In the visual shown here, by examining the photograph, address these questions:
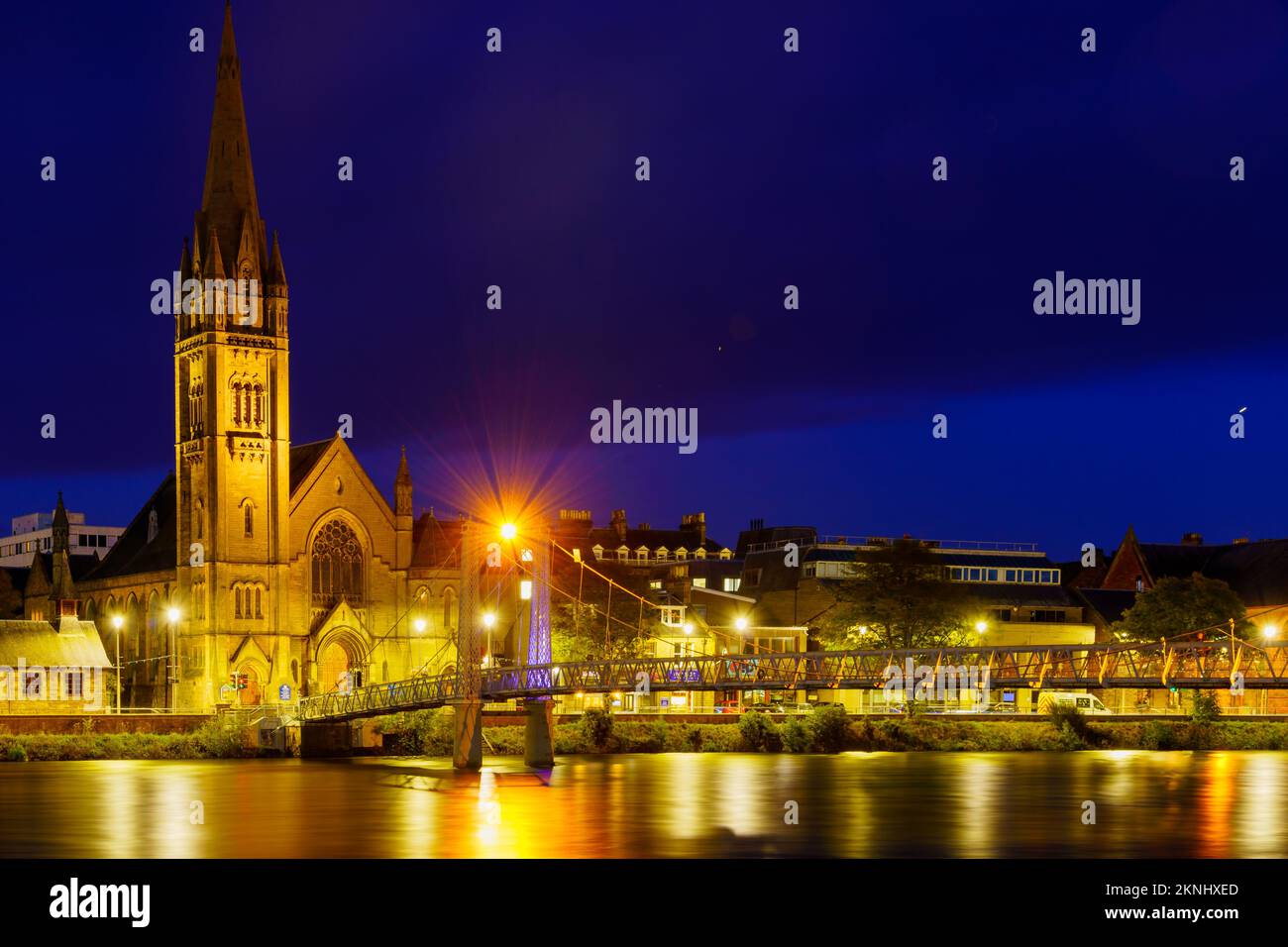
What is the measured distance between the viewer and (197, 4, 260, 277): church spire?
117m

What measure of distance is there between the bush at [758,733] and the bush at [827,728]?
1569 mm

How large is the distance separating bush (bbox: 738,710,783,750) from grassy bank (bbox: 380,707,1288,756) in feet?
0.14

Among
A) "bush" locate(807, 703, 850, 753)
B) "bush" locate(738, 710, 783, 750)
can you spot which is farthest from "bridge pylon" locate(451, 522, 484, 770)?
"bush" locate(807, 703, 850, 753)

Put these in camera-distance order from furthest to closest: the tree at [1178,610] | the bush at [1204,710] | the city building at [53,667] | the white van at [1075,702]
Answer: the tree at [1178,610] → the white van at [1075,702] → the bush at [1204,710] → the city building at [53,667]

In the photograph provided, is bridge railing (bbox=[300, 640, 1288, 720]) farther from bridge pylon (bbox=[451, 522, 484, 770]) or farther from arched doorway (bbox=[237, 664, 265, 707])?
arched doorway (bbox=[237, 664, 265, 707])

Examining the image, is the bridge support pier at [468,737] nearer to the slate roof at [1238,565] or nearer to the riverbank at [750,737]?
the riverbank at [750,737]

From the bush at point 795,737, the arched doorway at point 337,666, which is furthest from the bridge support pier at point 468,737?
the arched doorway at point 337,666

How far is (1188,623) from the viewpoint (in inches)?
4437

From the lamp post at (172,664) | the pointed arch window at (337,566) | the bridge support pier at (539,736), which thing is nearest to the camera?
the bridge support pier at (539,736)

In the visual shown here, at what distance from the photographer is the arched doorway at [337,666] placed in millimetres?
114312

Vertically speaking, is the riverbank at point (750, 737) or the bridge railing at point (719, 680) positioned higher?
the bridge railing at point (719, 680)
